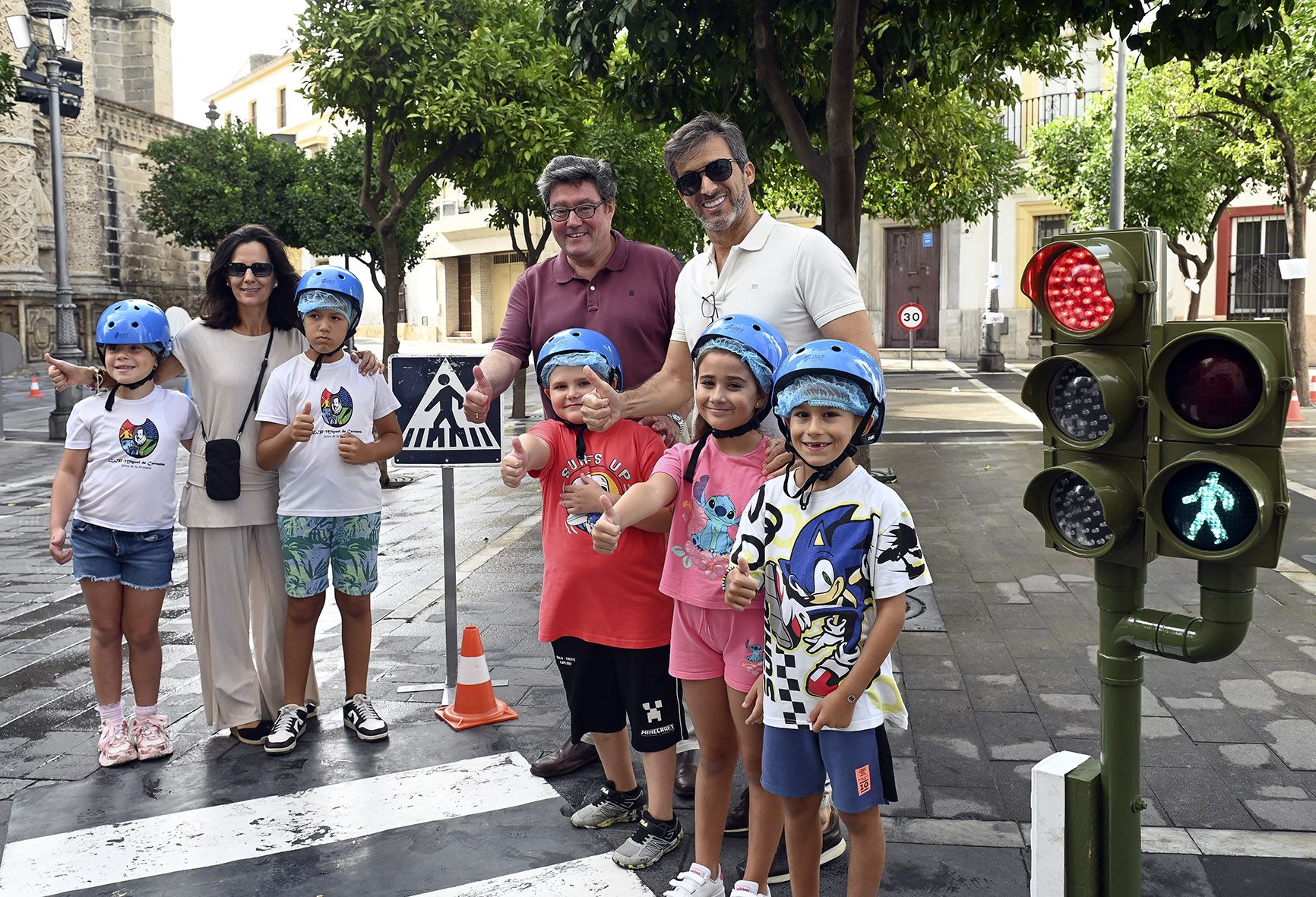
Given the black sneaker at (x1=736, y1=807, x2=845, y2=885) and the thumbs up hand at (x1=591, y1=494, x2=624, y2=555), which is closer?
the thumbs up hand at (x1=591, y1=494, x2=624, y2=555)

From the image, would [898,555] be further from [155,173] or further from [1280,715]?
[155,173]

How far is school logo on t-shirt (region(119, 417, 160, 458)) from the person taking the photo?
15.5ft

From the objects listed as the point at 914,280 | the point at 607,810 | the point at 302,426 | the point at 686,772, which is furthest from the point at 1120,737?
the point at 914,280

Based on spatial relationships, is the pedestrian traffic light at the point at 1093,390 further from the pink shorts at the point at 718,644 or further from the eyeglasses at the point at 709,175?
the eyeglasses at the point at 709,175

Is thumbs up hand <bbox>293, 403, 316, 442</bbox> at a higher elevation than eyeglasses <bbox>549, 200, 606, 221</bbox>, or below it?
below

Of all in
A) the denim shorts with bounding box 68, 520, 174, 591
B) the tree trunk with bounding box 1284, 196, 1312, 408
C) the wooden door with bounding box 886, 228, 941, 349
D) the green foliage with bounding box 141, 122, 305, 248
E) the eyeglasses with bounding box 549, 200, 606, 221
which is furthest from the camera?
the wooden door with bounding box 886, 228, 941, 349

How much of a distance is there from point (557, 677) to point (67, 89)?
17.7 m

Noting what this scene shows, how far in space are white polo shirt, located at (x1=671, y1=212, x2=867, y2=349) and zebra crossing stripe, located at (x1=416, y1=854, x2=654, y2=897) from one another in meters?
1.64

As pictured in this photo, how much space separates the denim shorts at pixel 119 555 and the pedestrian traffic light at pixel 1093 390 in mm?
3399

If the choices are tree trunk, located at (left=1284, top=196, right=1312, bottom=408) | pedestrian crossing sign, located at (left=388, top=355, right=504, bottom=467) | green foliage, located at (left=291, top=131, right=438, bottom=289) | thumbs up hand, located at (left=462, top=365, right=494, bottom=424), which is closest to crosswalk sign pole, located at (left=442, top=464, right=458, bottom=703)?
pedestrian crossing sign, located at (left=388, top=355, right=504, bottom=467)

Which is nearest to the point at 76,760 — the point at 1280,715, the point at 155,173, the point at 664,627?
the point at 664,627

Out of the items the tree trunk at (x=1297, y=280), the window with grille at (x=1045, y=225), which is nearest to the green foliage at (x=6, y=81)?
the tree trunk at (x=1297, y=280)

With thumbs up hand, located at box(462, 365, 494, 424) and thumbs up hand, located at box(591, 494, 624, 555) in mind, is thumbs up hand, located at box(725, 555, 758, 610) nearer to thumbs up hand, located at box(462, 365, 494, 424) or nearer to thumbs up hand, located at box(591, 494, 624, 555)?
thumbs up hand, located at box(591, 494, 624, 555)

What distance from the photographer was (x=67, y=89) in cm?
1955
